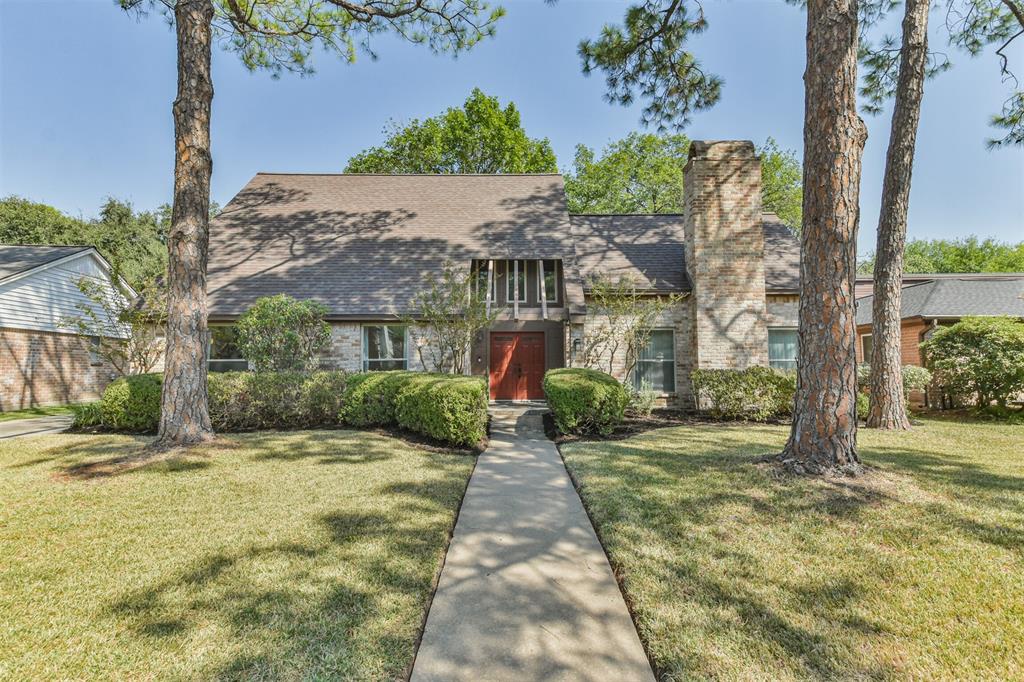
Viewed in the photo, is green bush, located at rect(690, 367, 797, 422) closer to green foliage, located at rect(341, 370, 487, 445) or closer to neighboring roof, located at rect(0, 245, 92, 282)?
green foliage, located at rect(341, 370, 487, 445)

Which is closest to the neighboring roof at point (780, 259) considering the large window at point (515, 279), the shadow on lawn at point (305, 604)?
the large window at point (515, 279)

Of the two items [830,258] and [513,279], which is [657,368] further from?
[830,258]

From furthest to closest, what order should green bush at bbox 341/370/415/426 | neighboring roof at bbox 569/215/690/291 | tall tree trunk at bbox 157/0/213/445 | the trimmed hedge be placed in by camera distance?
1. neighboring roof at bbox 569/215/690/291
2. green bush at bbox 341/370/415/426
3. the trimmed hedge
4. tall tree trunk at bbox 157/0/213/445

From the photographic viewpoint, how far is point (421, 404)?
7.90 meters

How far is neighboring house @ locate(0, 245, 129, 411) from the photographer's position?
14.4 meters

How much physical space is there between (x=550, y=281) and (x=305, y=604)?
12187 millimetres

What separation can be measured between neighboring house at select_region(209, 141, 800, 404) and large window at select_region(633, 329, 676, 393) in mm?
41

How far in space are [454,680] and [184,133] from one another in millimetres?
8204

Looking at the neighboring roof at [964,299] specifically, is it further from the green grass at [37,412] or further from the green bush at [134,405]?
the green grass at [37,412]

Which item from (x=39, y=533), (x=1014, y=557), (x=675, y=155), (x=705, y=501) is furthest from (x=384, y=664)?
(x=675, y=155)

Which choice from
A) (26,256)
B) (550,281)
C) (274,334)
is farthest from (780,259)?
(26,256)

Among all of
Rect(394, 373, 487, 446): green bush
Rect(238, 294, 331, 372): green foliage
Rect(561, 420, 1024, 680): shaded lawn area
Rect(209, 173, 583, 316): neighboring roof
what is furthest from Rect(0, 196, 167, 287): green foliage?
Rect(561, 420, 1024, 680): shaded lawn area

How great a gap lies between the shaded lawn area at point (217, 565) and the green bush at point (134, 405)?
2.39 m

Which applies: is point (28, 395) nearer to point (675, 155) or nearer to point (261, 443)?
point (261, 443)
